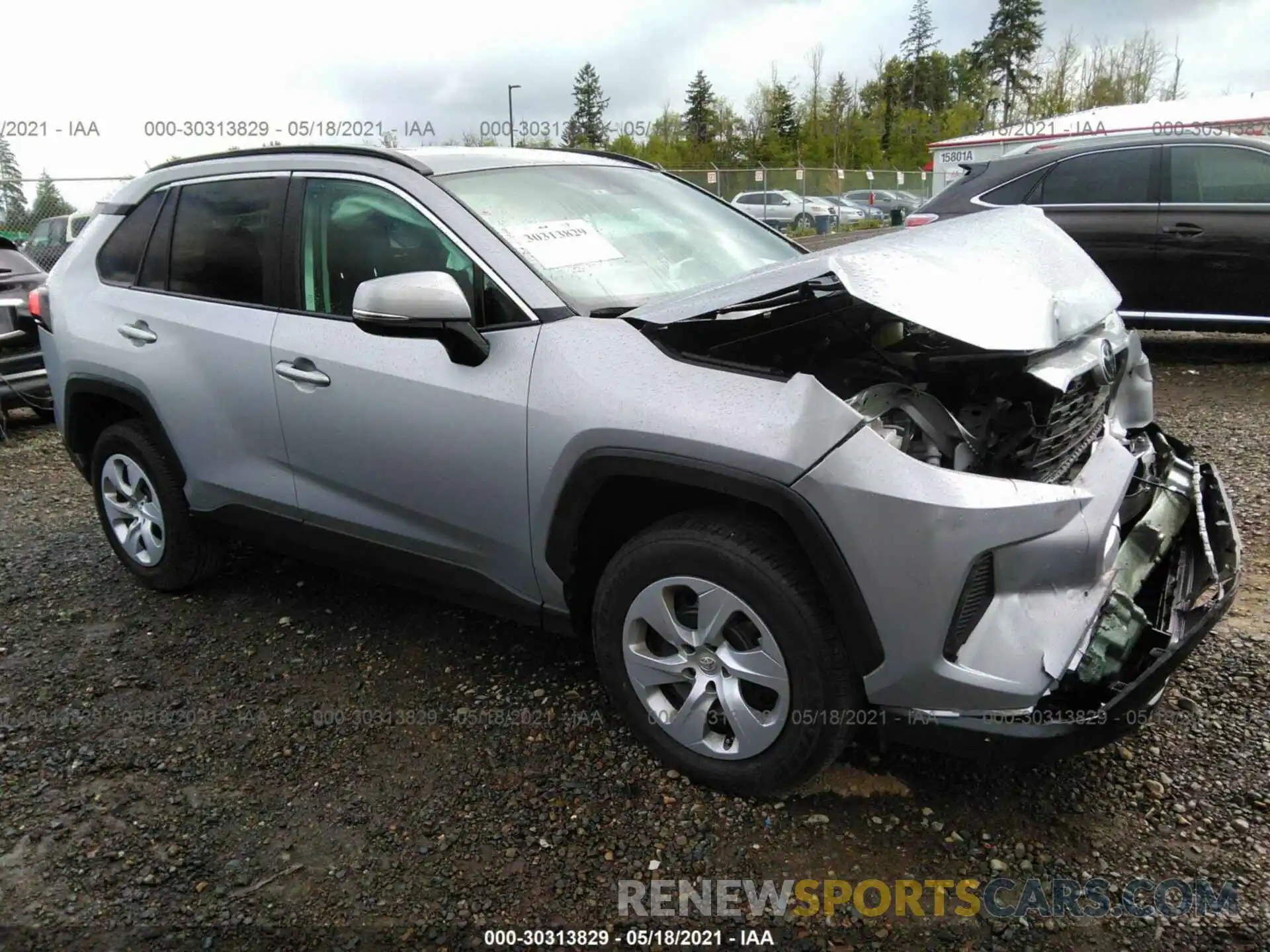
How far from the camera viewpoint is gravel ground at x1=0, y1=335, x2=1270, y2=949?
7.34 feet

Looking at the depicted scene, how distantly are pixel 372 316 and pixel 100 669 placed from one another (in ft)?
→ 6.55

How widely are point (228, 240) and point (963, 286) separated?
264 cm

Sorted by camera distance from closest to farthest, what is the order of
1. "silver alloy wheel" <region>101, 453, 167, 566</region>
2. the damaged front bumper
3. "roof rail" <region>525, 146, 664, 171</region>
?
the damaged front bumper < "roof rail" <region>525, 146, 664, 171</region> < "silver alloy wheel" <region>101, 453, 167, 566</region>

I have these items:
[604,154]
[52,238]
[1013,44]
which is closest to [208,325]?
[604,154]

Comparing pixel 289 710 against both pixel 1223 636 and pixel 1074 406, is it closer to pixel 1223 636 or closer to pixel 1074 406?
pixel 1074 406

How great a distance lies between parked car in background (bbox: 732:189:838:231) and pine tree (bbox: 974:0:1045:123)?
148 ft

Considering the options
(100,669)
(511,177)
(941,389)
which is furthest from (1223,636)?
(100,669)

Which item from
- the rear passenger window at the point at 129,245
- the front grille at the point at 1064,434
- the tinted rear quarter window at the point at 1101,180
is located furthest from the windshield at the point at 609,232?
the tinted rear quarter window at the point at 1101,180

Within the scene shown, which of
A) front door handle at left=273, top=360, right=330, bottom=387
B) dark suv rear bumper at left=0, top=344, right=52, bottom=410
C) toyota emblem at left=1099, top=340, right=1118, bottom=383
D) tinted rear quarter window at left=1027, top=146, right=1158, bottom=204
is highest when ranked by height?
tinted rear quarter window at left=1027, top=146, right=1158, bottom=204

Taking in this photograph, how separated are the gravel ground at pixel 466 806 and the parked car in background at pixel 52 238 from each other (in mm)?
10415

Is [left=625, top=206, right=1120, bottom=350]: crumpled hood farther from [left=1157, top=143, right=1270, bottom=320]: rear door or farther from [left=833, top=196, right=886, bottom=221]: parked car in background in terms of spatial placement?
[left=833, top=196, right=886, bottom=221]: parked car in background

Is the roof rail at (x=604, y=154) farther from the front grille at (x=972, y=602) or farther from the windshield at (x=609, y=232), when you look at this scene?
the front grille at (x=972, y=602)

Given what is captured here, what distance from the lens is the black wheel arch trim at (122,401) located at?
3.70m

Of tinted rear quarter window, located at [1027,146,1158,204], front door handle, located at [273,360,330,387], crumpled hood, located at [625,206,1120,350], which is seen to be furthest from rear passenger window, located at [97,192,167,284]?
tinted rear quarter window, located at [1027,146,1158,204]
